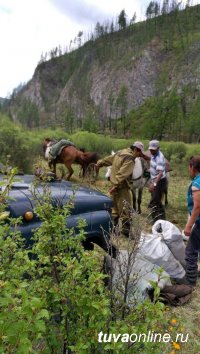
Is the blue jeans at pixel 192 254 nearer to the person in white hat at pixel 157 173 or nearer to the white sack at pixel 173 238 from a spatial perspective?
the white sack at pixel 173 238

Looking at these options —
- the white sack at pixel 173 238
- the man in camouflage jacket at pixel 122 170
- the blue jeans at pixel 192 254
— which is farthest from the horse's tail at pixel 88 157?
the blue jeans at pixel 192 254

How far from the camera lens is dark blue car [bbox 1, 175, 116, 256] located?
3.03 m

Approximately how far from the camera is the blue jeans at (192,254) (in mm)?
4457

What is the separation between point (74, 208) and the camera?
3506 millimetres

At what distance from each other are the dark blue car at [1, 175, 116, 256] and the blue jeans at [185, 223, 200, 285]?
3.80 ft

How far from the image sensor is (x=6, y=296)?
131cm

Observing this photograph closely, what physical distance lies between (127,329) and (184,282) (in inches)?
124

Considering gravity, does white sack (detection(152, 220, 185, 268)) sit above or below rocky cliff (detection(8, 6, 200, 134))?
below

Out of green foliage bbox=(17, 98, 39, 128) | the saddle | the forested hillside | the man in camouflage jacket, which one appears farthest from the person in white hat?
green foliage bbox=(17, 98, 39, 128)

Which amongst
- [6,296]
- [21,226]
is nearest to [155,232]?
[21,226]

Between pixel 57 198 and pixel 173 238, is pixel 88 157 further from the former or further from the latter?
pixel 57 198

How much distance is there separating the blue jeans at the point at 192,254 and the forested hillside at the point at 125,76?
5529cm

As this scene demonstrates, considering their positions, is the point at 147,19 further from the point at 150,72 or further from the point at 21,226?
the point at 21,226

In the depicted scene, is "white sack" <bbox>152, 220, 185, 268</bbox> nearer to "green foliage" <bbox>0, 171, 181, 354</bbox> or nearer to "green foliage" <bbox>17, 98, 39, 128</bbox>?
"green foliage" <bbox>0, 171, 181, 354</bbox>
